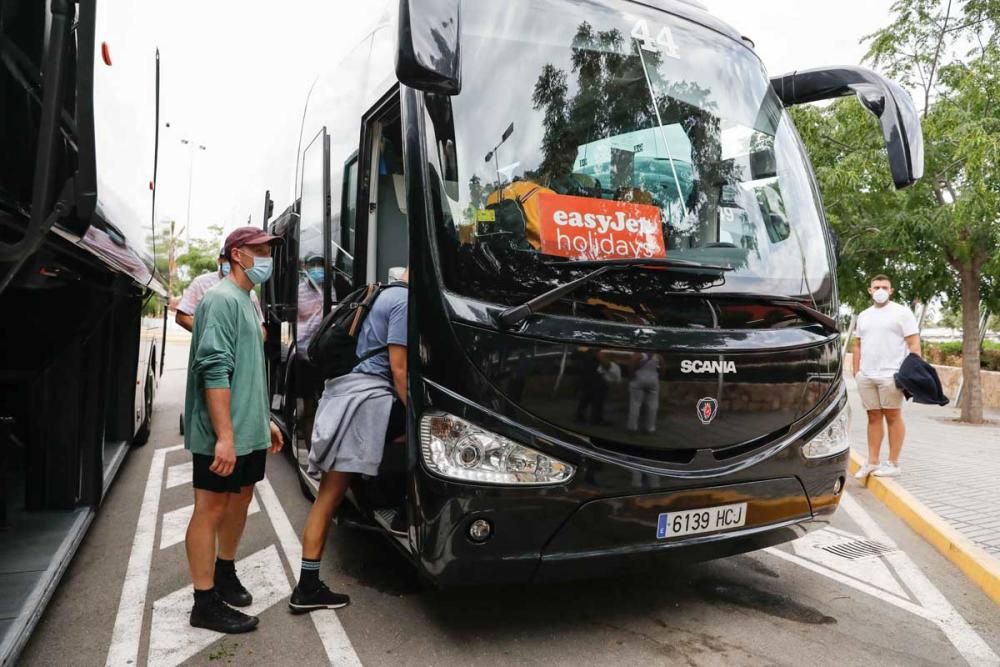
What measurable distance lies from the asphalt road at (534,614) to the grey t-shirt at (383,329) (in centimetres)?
118

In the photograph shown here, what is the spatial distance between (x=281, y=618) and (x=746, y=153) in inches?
125

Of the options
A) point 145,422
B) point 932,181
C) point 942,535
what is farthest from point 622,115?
point 932,181

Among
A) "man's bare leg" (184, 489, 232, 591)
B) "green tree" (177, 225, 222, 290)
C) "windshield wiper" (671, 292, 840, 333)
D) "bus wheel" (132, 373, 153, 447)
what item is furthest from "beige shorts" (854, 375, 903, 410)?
"green tree" (177, 225, 222, 290)

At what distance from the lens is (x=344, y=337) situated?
3.68 m

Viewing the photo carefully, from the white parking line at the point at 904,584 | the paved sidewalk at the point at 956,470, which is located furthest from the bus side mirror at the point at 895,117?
the paved sidewalk at the point at 956,470

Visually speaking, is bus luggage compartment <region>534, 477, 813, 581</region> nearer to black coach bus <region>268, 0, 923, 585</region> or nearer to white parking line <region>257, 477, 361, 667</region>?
black coach bus <region>268, 0, 923, 585</region>

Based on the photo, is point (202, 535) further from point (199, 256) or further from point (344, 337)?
point (199, 256)

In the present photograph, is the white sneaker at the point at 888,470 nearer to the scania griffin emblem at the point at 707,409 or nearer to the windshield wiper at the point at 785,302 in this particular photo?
the windshield wiper at the point at 785,302

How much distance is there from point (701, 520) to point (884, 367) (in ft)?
13.8

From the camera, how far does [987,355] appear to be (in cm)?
1778

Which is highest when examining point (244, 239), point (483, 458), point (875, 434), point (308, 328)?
point (244, 239)

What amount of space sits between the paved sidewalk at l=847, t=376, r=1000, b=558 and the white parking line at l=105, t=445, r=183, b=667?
4.71 meters

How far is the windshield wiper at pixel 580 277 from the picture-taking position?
118 inches

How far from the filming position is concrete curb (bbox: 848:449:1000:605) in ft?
14.1
